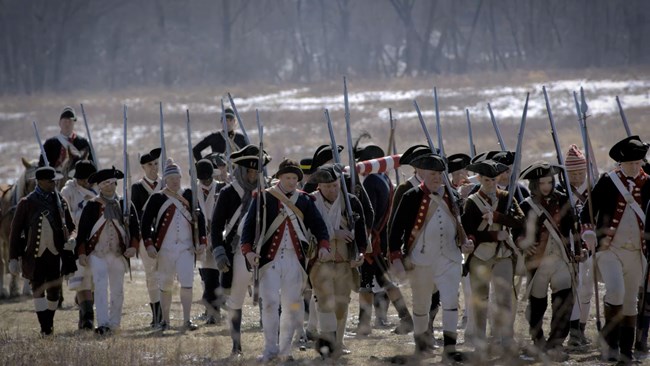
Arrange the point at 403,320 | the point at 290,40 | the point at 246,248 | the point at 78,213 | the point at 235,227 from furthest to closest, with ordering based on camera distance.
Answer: the point at 290,40
the point at 78,213
the point at 403,320
the point at 235,227
the point at 246,248

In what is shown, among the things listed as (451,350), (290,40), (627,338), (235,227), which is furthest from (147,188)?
(290,40)

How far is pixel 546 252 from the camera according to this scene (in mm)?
10688

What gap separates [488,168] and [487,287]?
1.11 m

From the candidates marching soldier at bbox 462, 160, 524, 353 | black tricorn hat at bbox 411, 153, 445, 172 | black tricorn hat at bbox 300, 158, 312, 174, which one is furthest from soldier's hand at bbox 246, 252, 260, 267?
black tricorn hat at bbox 300, 158, 312, 174

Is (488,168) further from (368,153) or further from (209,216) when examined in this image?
(209,216)

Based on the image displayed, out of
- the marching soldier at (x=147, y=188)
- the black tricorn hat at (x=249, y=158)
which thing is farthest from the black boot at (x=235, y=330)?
the marching soldier at (x=147, y=188)

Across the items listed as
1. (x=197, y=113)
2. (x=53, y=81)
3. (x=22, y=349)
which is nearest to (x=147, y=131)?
(x=197, y=113)

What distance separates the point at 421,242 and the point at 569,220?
56.9 inches

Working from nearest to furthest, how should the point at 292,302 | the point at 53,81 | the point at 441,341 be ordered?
1. the point at 292,302
2. the point at 441,341
3. the point at 53,81

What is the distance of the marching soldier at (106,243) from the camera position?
12.9 meters

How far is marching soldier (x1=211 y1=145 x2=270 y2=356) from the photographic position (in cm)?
1112

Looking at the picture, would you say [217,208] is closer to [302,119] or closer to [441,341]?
[441,341]

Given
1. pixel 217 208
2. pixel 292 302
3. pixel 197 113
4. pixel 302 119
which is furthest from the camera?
pixel 197 113

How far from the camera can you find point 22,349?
34.3 feet
